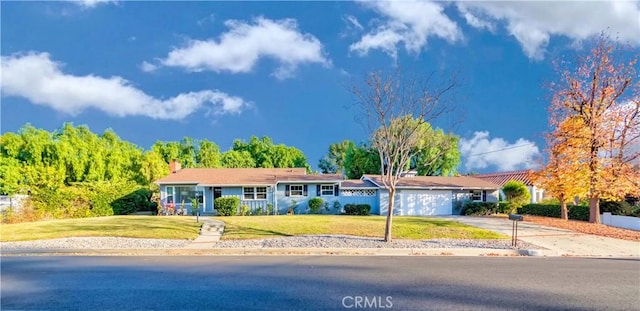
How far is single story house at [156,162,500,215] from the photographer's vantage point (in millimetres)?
29875

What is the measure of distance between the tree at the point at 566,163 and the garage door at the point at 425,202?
806 cm

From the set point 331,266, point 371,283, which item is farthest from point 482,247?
point 371,283

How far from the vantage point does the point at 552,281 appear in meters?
8.77

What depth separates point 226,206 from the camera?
90.7 feet

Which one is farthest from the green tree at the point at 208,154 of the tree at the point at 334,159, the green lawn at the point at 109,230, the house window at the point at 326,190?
the green lawn at the point at 109,230

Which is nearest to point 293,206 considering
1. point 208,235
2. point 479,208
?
point 208,235

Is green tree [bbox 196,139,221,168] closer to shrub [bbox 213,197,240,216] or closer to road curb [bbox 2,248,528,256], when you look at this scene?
shrub [bbox 213,197,240,216]

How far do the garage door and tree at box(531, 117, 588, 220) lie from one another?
26.5 feet

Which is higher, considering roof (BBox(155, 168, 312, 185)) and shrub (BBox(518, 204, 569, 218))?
roof (BBox(155, 168, 312, 185))

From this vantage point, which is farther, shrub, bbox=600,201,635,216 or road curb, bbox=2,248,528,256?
shrub, bbox=600,201,635,216

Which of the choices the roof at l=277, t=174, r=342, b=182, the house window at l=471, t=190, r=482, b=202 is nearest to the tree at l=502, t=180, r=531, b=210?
the house window at l=471, t=190, r=482, b=202

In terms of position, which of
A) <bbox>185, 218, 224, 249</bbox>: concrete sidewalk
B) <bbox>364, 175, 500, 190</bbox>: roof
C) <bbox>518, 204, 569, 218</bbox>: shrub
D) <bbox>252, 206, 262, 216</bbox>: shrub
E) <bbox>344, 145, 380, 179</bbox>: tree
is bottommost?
<bbox>518, 204, 569, 218</bbox>: shrub

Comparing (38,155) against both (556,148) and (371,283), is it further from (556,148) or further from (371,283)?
(556,148)

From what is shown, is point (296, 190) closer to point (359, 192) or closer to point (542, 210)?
point (359, 192)
